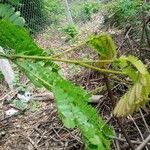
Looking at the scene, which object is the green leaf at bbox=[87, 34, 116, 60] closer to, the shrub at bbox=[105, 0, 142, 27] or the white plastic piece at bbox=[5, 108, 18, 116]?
the white plastic piece at bbox=[5, 108, 18, 116]

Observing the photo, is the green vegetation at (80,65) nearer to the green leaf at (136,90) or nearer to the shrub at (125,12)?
the green leaf at (136,90)

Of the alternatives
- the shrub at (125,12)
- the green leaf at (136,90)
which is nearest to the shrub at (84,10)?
the shrub at (125,12)

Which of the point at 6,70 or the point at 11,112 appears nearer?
the point at 11,112

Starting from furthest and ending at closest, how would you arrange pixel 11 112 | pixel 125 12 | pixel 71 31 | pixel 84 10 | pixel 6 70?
pixel 84 10 → pixel 71 31 → pixel 6 70 → pixel 125 12 → pixel 11 112

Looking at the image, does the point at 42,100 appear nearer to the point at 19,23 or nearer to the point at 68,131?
the point at 68,131

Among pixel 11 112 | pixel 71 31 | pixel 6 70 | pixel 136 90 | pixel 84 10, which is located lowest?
pixel 84 10

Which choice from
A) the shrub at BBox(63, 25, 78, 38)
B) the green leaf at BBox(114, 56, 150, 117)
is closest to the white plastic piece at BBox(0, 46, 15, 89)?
the shrub at BBox(63, 25, 78, 38)

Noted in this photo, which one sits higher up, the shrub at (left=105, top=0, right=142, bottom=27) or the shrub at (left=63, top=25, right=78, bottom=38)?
the shrub at (left=105, top=0, right=142, bottom=27)

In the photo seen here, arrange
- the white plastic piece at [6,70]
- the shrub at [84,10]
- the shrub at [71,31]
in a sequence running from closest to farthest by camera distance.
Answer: the white plastic piece at [6,70] → the shrub at [71,31] → the shrub at [84,10]

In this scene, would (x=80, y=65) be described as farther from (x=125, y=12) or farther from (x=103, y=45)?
(x=125, y=12)

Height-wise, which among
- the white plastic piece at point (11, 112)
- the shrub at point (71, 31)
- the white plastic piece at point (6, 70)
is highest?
the white plastic piece at point (11, 112)

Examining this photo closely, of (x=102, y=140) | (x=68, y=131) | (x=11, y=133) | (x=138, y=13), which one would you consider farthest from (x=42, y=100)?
(x=102, y=140)

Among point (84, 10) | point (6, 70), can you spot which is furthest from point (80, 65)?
point (84, 10)

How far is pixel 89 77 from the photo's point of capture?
3660 mm
